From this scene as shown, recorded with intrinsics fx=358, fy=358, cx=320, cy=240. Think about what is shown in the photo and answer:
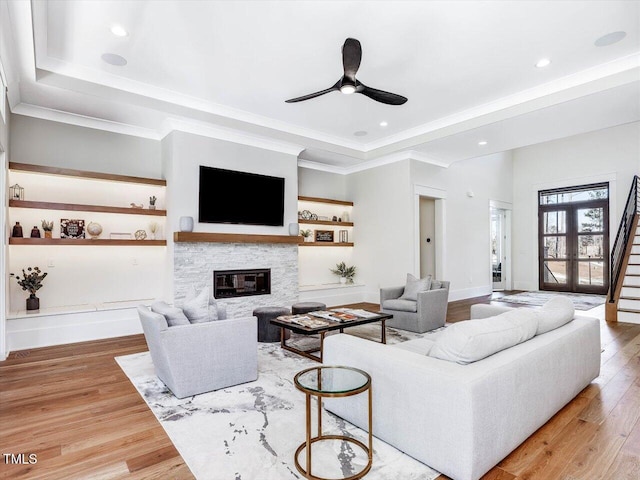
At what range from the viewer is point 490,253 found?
9.03m

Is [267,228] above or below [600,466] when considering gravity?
above

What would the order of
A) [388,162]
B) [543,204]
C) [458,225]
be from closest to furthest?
[388,162]
[458,225]
[543,204]

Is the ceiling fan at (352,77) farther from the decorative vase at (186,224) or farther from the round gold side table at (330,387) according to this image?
the decorative vase at (186,224)

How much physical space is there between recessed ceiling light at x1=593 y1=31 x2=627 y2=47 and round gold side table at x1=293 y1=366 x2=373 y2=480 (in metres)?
4.07

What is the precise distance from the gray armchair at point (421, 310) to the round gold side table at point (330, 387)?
2.98 metres

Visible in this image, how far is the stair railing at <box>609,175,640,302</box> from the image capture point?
20.1 feet

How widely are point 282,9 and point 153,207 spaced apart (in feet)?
11.9

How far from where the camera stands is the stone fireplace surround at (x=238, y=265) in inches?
206

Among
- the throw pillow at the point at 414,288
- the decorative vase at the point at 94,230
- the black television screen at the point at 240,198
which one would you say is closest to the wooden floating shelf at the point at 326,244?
the black television screen at the point at 240,198

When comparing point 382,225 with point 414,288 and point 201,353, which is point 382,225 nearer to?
point 414,288

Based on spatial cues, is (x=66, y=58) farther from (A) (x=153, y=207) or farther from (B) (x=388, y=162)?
(B) (x=388, y=162)

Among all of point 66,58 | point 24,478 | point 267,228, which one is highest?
point 66,58

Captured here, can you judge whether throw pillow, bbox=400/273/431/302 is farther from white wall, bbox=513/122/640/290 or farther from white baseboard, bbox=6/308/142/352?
white wall, bbox=513/122/640/290

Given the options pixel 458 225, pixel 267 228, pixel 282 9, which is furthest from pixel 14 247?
pixel 458 225
